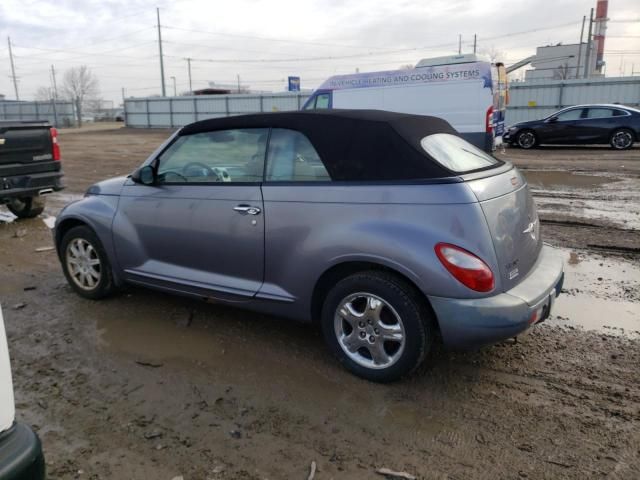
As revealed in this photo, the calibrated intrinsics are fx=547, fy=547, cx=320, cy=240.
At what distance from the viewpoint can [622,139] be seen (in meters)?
17.3

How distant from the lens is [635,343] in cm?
391

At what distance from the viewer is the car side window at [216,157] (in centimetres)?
394

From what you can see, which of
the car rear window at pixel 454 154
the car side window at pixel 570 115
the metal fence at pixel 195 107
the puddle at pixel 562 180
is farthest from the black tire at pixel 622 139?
the metal fence at pixel 195 107

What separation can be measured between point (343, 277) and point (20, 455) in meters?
2.13

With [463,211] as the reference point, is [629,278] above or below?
below

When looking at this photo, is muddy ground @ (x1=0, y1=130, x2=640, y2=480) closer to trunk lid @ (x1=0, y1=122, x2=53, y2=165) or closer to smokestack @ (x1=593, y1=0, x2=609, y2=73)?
trunk lid @ (x1=0, y1=122, x2=53, y2=165)

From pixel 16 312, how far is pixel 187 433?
2.70m

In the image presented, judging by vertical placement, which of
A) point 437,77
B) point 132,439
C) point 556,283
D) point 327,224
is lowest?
point 132,439

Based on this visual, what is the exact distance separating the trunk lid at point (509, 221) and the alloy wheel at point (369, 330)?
694 millimetres

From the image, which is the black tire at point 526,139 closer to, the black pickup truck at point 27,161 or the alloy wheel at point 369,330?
the black pickup truck at point 27,161

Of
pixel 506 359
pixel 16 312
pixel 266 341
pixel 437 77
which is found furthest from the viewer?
pixel 437 77

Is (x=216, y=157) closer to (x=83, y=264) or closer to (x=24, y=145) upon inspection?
(x=83, y=264)

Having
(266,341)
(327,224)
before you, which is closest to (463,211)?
(327,224)

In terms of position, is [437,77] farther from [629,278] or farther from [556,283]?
[556,283]
